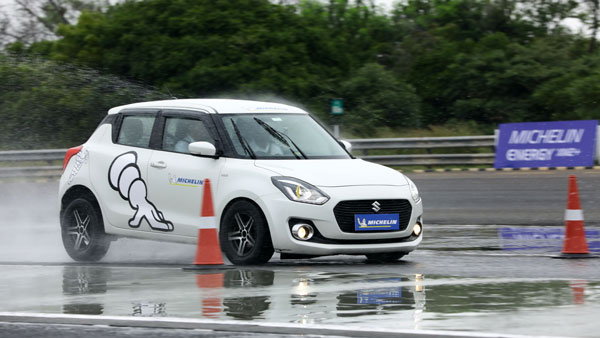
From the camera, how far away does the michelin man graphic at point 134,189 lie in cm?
1161

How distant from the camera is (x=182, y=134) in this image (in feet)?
38.4

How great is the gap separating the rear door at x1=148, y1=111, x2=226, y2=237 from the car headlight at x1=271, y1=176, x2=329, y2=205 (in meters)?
0.87

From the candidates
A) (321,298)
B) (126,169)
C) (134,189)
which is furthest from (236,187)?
(321,298)

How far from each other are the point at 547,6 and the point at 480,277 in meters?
46.4

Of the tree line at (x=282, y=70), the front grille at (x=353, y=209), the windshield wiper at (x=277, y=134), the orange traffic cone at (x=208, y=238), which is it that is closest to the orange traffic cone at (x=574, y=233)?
the front grille at (x=353, y=209)

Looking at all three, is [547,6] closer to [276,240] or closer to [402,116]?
[402,116]

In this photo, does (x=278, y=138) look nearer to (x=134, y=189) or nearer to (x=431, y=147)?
(x=134, y=189)

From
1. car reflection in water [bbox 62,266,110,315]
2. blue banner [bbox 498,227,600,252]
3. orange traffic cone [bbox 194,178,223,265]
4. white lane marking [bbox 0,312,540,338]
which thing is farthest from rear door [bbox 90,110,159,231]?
white lane marking [bbox 0,312,540,338]

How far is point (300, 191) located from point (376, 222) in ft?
2.57

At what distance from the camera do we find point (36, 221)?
722 inches

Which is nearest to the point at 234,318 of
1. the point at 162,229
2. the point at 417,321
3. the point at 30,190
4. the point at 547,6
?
the point at 417,321

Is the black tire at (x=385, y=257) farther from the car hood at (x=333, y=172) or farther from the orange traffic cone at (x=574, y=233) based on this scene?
the orange traffic cone at (x=574, y=233)

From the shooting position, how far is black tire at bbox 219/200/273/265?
34.4 ft

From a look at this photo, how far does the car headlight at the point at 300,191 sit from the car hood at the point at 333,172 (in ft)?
0.21
